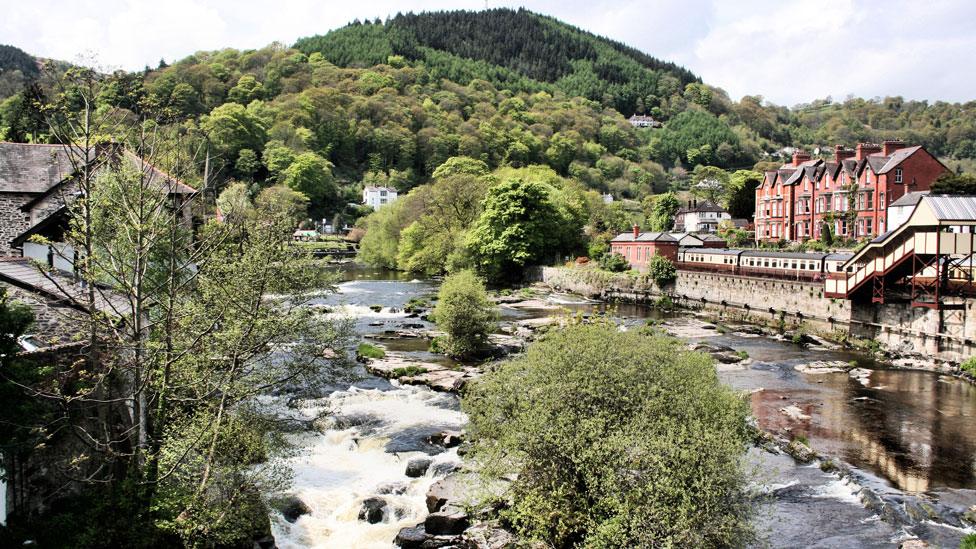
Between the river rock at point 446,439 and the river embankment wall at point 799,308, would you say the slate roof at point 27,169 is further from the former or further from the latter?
the river embankment wall at point 799,308

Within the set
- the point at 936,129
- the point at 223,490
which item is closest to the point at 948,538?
the point at 223,490

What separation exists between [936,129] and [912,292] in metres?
190

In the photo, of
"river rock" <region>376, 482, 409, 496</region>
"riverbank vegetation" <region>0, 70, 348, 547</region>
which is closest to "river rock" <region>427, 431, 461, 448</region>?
"river rock" <region>376, 482, 409, 496</region>

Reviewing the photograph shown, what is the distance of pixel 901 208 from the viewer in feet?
166

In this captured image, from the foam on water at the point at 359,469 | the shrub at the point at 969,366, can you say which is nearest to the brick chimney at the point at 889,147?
the shrub at the point at 969,366

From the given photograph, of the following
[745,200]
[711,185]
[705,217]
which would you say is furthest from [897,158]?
[711,185]

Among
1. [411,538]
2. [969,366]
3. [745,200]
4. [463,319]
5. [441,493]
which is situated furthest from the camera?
[745,200]

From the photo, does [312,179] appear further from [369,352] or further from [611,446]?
[611,446]

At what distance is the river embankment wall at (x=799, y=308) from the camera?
32438mm

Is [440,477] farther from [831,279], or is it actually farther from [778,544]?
[831,279]

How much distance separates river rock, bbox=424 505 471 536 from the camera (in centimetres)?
1611

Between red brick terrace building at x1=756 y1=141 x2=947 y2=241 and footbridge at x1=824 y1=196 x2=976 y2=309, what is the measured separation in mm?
21148

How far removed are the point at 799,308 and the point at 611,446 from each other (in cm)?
3469

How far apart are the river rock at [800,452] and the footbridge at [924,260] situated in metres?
16.5
